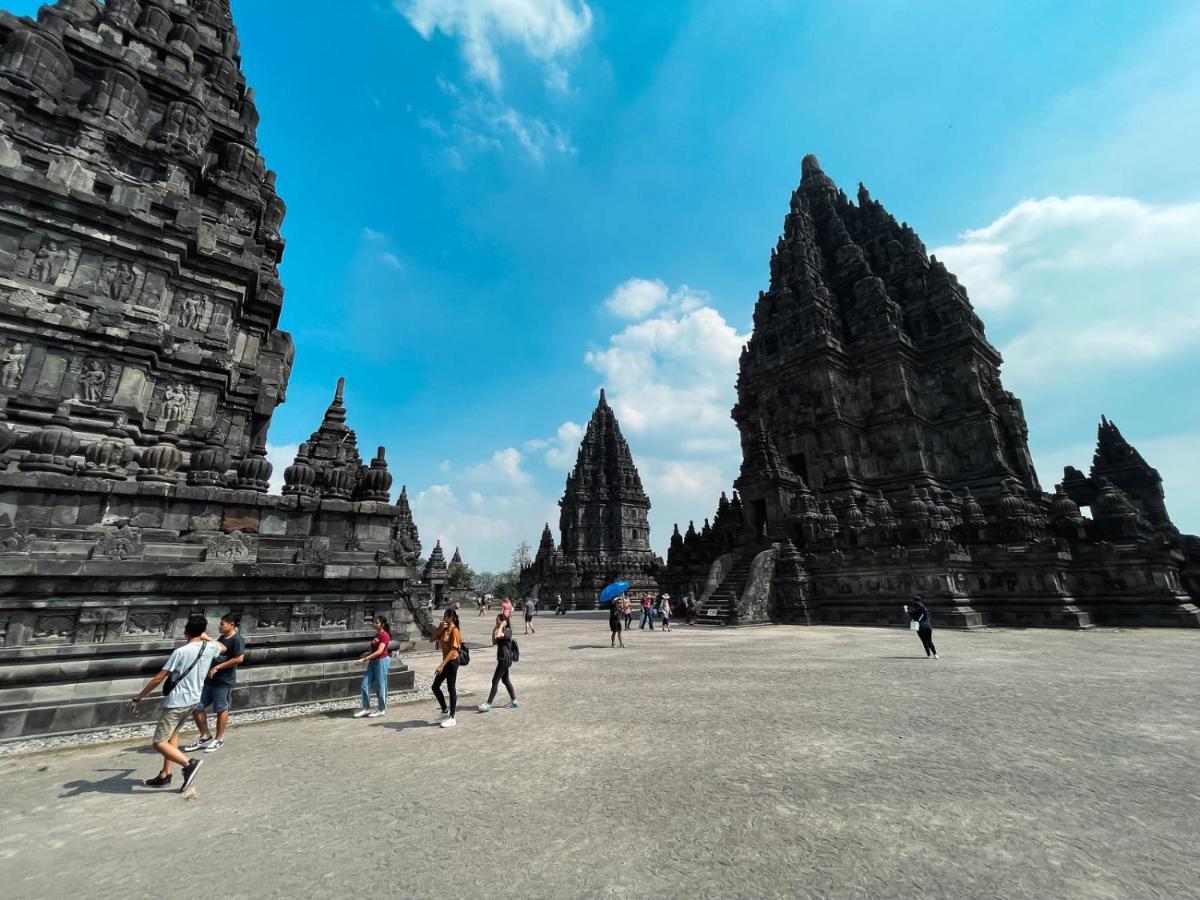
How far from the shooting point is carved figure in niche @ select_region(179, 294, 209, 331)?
11.6m

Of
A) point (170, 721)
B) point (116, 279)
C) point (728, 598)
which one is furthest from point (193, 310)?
point (728, 598)

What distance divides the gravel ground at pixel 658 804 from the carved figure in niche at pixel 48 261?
9516 millimetres

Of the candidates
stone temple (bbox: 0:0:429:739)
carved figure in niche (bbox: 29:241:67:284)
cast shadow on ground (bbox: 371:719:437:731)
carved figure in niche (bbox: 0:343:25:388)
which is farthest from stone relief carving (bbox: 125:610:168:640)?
carved figure in niche (bbox: 29:241:67:284)

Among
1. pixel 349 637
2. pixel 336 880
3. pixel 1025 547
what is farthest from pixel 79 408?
pixel 1025 547

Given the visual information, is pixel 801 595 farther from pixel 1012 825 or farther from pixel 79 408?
pixel 79 408

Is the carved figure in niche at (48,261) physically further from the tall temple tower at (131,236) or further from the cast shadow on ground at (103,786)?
the cast shadow on ground at (103,786)

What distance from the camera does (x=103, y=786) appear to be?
165 inches

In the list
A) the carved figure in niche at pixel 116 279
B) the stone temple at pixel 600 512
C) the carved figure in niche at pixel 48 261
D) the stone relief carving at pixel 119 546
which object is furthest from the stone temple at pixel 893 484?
the stone temple at pixel 600 512

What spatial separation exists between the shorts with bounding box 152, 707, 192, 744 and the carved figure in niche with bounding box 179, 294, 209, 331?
10.7 metres

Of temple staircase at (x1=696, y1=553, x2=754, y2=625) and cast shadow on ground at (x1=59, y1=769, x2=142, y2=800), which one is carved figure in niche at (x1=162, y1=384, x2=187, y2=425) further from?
temple staircase at (x1=696, y1=553, x2=754, y2=625)

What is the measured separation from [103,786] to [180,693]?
0.90 meters

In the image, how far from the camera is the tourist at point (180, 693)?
13.4ft

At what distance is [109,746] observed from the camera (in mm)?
5309

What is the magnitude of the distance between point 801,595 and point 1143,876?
1955 centimetres
